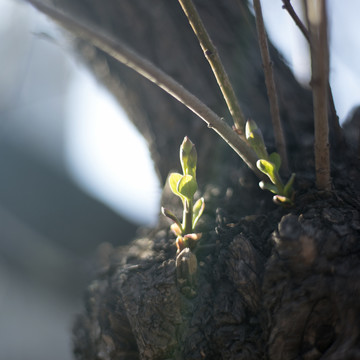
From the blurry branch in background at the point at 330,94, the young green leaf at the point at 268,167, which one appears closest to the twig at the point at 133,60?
the young green leaf at the point at 268,167

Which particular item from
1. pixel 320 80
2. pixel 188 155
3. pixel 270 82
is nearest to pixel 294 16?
pixel 270 82

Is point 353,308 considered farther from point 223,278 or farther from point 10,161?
point 10,161

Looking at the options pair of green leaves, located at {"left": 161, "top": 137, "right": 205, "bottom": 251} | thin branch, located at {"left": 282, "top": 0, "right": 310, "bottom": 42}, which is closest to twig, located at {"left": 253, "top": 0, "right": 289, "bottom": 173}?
thin branch, located at {"left": 282, "top": 0, "right": 310, "bottom": 42}

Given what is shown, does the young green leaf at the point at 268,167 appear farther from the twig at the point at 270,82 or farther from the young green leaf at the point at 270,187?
the twig at the point at 270,82

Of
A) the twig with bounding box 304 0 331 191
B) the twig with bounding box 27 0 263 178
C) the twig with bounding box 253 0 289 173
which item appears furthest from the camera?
the twig with bounding box 253 0 289 173

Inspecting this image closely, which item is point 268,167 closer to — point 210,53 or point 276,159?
point 276,159

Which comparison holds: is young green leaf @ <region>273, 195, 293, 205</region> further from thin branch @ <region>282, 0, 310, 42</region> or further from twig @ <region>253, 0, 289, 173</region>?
thin branch @ <region>282, 0, 310, 42</region>

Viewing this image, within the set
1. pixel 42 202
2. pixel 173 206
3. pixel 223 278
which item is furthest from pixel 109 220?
pixel 223 278
